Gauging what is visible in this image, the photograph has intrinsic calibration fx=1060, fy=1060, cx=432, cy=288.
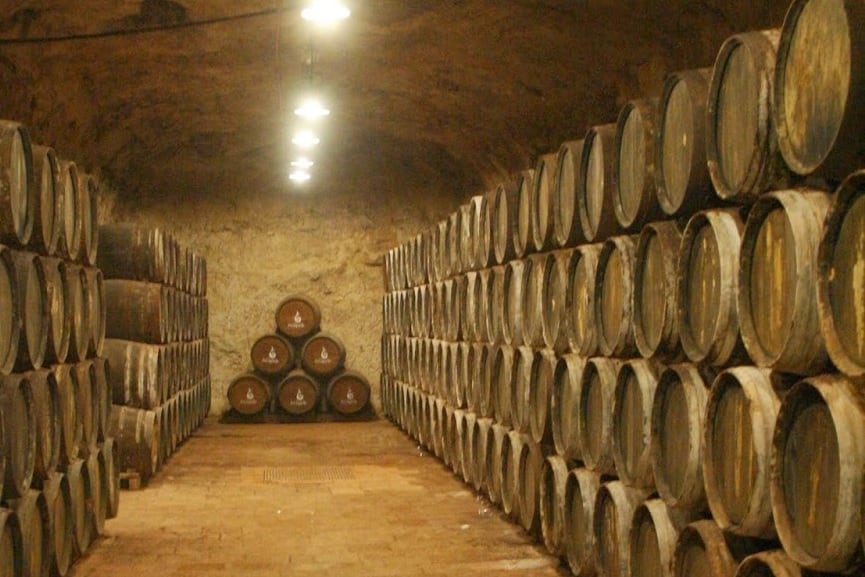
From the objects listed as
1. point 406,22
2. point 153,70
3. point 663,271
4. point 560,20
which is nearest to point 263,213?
point 153,70

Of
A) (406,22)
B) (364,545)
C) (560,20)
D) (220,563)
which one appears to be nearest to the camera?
(220,563)

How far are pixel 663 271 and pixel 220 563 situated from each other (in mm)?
3150

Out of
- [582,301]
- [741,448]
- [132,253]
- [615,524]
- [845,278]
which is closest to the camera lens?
[845,278]

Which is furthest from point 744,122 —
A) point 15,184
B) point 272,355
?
point 272,355

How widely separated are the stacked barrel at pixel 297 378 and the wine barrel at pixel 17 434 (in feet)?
30.1

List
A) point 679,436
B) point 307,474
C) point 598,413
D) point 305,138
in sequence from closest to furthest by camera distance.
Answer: point 679,436
point 598,413
point 307,474
point 305,138

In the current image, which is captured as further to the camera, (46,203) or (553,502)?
(553,502)

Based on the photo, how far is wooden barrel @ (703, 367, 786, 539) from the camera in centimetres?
310

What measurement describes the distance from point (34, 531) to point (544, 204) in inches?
124

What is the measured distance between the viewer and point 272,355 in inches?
557

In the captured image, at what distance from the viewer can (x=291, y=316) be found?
14.4 metres

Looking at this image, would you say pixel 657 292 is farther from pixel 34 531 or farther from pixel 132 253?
pixel 132 253

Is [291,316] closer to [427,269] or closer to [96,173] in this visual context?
[96,173]

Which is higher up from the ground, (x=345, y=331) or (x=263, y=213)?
(x=263, y=213)
